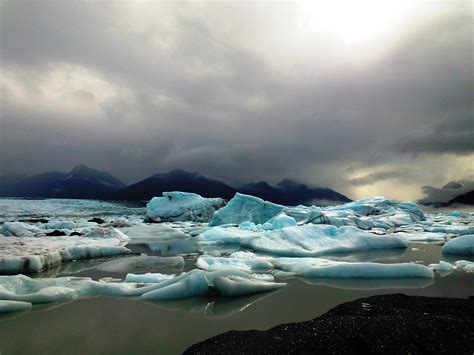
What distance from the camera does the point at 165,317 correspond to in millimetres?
3264

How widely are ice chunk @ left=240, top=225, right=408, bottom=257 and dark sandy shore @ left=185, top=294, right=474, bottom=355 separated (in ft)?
17.8

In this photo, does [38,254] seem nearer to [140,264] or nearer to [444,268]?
→ [140,264]

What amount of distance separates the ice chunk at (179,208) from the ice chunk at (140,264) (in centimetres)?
1912

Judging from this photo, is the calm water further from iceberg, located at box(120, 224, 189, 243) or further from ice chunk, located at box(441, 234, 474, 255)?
iceberg, located at box(120, 224, 189, 243)

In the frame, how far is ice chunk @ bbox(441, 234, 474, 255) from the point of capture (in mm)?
7785

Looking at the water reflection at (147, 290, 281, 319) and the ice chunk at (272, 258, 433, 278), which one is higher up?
the ice chunk at (272, 258, 433, 278)

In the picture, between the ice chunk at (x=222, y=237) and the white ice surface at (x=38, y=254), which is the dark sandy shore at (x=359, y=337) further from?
the ice chunk at (x=222, y=237)

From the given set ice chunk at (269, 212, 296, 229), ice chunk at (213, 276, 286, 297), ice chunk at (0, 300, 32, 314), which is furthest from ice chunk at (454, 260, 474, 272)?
ice chunk at (269, 212, 296, 229)

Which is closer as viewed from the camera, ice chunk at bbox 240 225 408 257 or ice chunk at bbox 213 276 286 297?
ice chunk at bbox 213 276 286 297

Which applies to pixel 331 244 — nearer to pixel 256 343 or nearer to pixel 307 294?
pixel 307 294

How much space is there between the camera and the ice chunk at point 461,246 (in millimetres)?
7785

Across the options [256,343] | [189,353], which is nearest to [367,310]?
[256,343]

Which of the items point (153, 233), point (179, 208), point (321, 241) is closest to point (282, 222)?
point (321, 241)

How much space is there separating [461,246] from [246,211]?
43.4 ft
